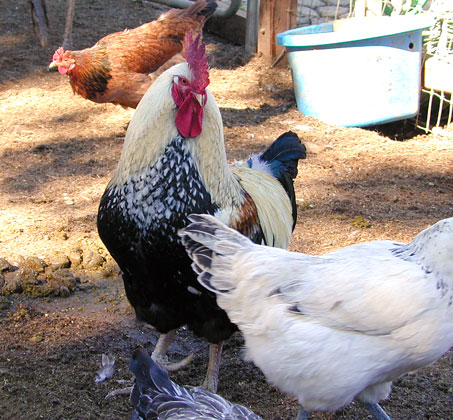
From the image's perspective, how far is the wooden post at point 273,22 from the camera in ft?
28.5

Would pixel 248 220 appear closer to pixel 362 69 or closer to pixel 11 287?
pixel 11 287

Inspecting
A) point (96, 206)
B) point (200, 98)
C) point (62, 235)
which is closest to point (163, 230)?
point (200, 98)

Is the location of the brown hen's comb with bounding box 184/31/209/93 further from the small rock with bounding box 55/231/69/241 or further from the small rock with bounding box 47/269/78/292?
the small rock with bounding box 55/231/69/241

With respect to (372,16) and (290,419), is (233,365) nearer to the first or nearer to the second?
(290,419)

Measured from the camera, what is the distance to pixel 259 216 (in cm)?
385

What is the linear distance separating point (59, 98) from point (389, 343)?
6434mm

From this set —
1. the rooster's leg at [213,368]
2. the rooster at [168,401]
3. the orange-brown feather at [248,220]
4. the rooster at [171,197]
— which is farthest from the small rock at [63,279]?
the rooster at [168,401]

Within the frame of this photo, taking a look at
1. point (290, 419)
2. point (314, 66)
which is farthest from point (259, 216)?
point (314, 66)

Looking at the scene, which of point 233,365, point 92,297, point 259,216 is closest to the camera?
point 259,216

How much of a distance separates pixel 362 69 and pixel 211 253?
192 inches

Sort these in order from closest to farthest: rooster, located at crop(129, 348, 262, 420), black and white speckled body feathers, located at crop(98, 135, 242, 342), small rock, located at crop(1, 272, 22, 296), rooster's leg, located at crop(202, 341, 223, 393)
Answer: rooster, located at crop(129, 348, 262, 420), black and white speckled body feathers, located at crop(98, 135, 242, 342), rooster's leg, located at crop(202, 341, 223, 393), small rock, located at crop(1, 272, 22, 296)

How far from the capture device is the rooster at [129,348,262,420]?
2.77 m

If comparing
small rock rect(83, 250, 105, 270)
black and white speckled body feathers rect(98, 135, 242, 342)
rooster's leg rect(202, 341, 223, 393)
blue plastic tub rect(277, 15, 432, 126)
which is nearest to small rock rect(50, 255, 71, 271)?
small rock rect(83, 250, 105, 270)

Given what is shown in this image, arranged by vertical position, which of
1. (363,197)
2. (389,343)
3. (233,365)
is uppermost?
(389,343)
